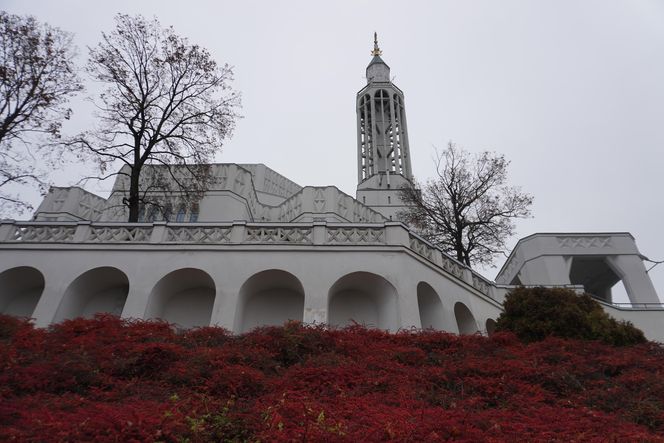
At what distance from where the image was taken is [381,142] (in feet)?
165

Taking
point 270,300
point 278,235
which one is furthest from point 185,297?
point 278,235

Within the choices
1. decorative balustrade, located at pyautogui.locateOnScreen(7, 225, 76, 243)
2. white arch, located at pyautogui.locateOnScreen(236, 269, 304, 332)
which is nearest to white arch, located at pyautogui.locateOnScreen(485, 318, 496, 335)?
white arch, located at pyautogui.locateOnScreen(236, 269, 304, 332)

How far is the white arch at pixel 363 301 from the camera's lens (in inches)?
673

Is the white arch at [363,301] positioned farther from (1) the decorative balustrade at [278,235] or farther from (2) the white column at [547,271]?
(2) the white column at [547,271]

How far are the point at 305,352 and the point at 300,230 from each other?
7971 millimetres

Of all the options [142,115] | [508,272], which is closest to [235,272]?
[142,115]

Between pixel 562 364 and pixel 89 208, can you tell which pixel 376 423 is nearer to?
pixel 562 364

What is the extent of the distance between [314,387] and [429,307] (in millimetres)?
10690

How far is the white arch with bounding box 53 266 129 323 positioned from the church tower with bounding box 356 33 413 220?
27.1 m

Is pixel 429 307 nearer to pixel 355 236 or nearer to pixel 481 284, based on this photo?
pixel 481 284

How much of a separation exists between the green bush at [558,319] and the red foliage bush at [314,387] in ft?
3.19

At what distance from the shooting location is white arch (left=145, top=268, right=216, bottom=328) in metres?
17.6

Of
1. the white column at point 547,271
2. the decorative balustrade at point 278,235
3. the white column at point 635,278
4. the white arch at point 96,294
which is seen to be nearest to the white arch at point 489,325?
the decorative balustrade at point 278,235

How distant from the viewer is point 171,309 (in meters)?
18.2
